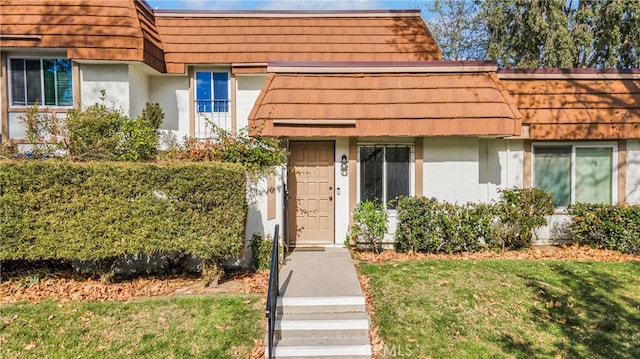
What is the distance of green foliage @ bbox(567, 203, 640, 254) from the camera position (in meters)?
8.33

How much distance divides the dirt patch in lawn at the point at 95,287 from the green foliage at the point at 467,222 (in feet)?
10.9

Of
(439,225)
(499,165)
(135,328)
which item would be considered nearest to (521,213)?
(499,165)

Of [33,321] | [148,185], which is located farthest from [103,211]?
[33,321]

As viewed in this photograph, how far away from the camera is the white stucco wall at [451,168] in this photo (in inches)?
353

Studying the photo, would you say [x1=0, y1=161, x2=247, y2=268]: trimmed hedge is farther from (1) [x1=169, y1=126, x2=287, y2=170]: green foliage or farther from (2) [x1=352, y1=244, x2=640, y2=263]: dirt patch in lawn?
(2) [x1=352, y1=244, x2=640, y2=263]: dirt patch in lawn

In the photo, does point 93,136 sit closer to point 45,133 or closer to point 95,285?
point 45,133

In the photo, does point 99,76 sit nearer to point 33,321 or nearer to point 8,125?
point 8,125

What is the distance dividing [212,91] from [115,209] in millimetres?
6515

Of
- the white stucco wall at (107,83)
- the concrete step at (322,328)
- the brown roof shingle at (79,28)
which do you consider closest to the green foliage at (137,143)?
the white stucco wall at (107,83)

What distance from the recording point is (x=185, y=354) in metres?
5.09

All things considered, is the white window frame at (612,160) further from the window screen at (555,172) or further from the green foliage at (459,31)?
the green foliage at (459,31)

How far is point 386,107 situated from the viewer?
8641mm

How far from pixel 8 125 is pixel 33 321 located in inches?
271

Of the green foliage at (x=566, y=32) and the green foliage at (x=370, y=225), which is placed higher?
the green foliage at (x=566, y=32)
